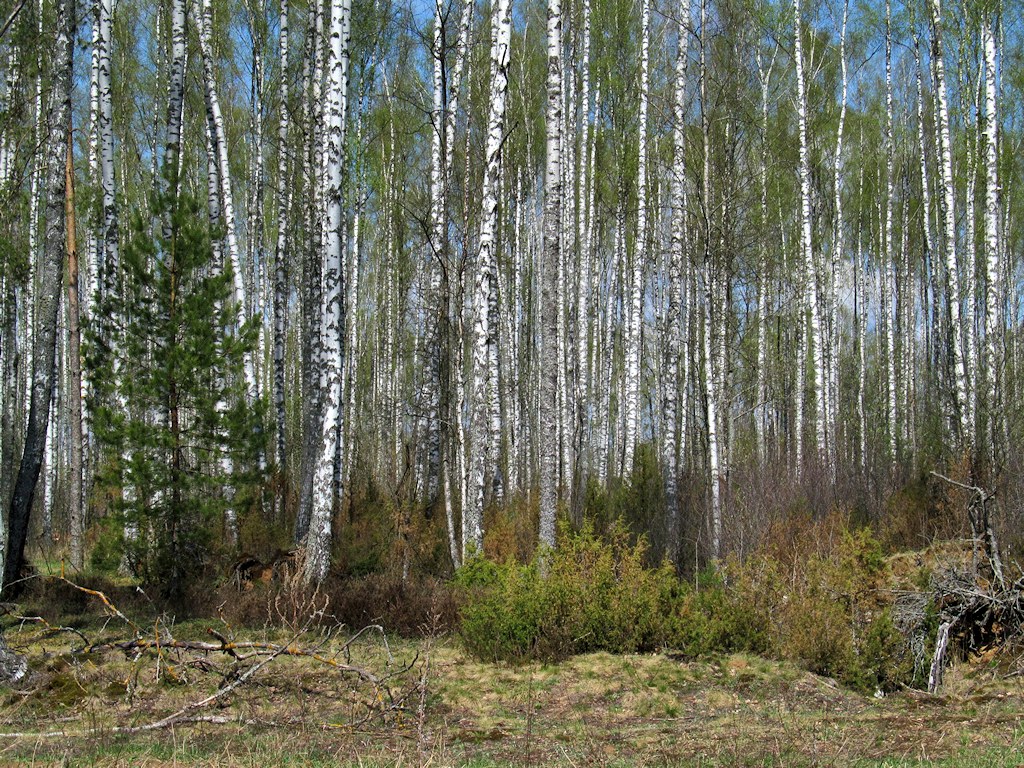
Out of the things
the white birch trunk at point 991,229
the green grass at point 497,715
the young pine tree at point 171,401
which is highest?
the white birch trunk at point 991,229

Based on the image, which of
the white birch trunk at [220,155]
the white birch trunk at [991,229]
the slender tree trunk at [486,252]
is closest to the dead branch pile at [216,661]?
the slender tree trunk at [486,252]

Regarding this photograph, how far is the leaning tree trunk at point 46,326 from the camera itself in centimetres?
1016

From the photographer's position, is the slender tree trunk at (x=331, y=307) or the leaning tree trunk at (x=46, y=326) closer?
the leaning tree trunk at (x=46, y=326)

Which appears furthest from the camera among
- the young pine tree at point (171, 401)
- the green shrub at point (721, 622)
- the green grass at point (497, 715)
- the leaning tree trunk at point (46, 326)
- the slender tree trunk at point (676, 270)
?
the slender tree trunk at point (676, 270)

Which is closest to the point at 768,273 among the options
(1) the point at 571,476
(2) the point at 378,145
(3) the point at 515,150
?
(3) the point at 515,150

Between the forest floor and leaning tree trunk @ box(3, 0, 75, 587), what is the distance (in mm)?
1624

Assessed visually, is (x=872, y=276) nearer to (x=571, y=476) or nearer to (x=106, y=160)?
(x=571, y=476)

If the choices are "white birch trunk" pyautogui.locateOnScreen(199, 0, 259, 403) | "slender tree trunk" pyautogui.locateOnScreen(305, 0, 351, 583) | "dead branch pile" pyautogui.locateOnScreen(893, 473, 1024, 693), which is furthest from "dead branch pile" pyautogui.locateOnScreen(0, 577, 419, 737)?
"white birch trunk" pyautogui.locateOnScreen(199, 0, 259, 403)

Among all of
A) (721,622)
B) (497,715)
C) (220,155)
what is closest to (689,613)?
(721,622)

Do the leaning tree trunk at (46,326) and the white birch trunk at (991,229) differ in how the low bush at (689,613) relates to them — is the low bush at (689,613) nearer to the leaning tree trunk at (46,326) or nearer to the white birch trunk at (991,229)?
the white birch trunk at (991,229)

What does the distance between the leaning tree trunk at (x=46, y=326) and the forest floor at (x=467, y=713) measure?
162cm

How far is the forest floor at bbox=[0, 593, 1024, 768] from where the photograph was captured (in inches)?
191

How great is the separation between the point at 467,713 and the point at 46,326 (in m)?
7.31

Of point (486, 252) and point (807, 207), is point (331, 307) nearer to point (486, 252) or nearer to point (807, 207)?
point (486, 252)
